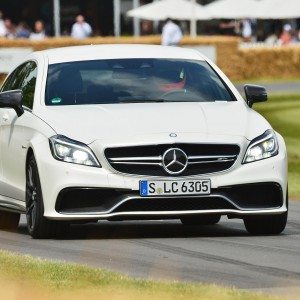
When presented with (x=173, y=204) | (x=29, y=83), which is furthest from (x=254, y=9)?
(x=173, y=204)

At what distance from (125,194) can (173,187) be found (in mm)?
353

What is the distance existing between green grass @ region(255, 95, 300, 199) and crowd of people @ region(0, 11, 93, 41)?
10.8m

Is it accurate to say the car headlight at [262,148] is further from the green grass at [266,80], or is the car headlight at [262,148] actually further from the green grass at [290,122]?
the green grass at [266,80]

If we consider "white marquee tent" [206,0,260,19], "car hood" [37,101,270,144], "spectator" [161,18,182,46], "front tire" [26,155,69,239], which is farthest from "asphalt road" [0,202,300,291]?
"white marquee tent" [206,0,260,19]

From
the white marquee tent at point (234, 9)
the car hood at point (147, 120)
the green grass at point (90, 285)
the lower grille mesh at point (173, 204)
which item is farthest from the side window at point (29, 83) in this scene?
the white marquee tent at point (234, 9)

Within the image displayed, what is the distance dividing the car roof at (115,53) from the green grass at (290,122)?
4.01 meters

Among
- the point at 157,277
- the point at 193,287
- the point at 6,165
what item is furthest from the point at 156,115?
the point at 193,287

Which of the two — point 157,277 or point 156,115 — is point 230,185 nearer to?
point 156,115

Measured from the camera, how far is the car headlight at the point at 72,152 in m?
12.0

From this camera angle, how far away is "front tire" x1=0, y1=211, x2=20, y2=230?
14.3 metres

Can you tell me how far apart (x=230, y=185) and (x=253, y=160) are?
0.27 m

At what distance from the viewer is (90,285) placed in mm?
9055

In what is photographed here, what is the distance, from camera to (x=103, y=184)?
11992 mm

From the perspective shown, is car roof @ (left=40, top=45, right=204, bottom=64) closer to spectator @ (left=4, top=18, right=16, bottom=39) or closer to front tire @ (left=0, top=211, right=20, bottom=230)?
front tire @ (left=0, top=211, right=20, bottom=230)
